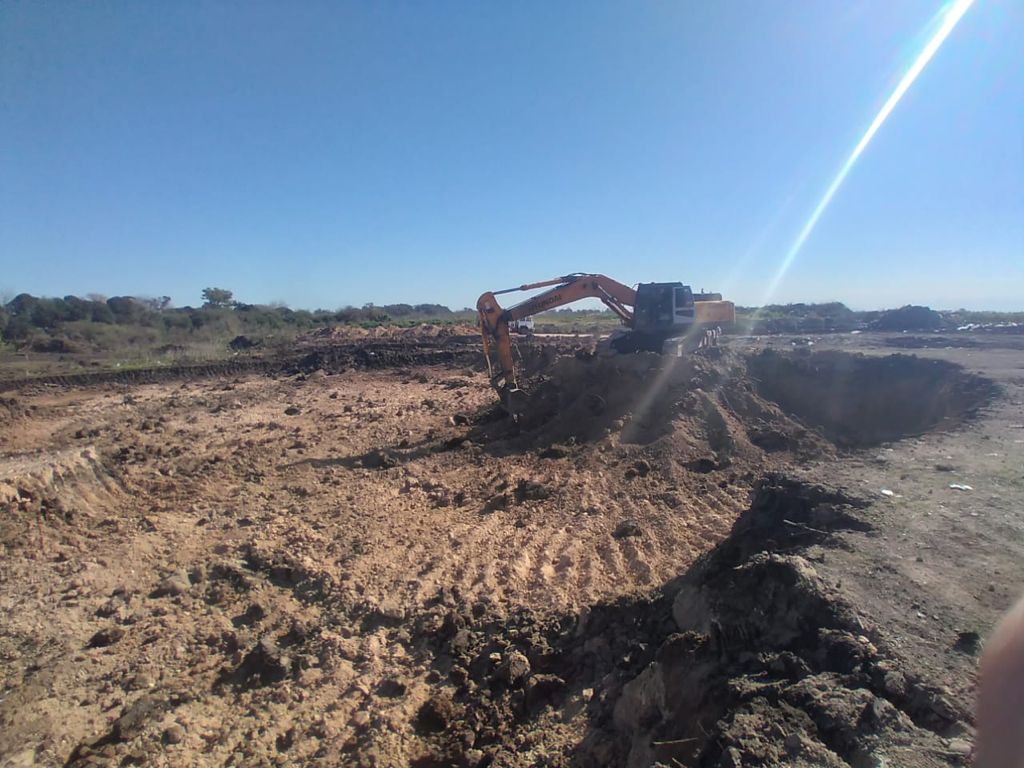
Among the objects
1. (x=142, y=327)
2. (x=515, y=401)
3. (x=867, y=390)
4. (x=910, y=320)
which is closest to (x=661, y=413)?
(x=515, y=401)

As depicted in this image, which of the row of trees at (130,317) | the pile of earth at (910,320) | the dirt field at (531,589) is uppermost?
the row of trees at (130,317)

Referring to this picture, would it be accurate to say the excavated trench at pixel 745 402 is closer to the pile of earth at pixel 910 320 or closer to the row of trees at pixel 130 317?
the pile of earth at pixel 910 320

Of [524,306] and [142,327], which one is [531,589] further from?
[142,327]

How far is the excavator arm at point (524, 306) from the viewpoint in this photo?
525 inches

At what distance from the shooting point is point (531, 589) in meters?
6.16

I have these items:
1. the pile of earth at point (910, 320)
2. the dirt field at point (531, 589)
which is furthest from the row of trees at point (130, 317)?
the pile of earth at point (910, 320)

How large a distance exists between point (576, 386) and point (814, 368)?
697 centimetres

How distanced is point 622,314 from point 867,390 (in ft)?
21.9

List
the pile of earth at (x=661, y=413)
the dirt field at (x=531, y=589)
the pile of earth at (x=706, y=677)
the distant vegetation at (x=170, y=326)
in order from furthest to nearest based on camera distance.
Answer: the distant vegetation at (x=170, y=326) → the pile of earth at (x=661, y=413) → the dirt field at (x=531, y=589) → the pile of earth at (x=706, y=677)

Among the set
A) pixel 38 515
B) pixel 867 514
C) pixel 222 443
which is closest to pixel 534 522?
pixel 867 514

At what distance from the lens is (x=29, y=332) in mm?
32938

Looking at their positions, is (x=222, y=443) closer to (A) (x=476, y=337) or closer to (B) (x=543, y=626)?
(B) (x=543, y=626)

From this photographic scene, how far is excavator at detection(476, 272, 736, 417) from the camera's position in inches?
527

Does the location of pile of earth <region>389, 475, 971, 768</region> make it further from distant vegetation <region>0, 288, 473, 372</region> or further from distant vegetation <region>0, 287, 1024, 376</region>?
distant vegetation <region>0, 288, 473, 372</region>
